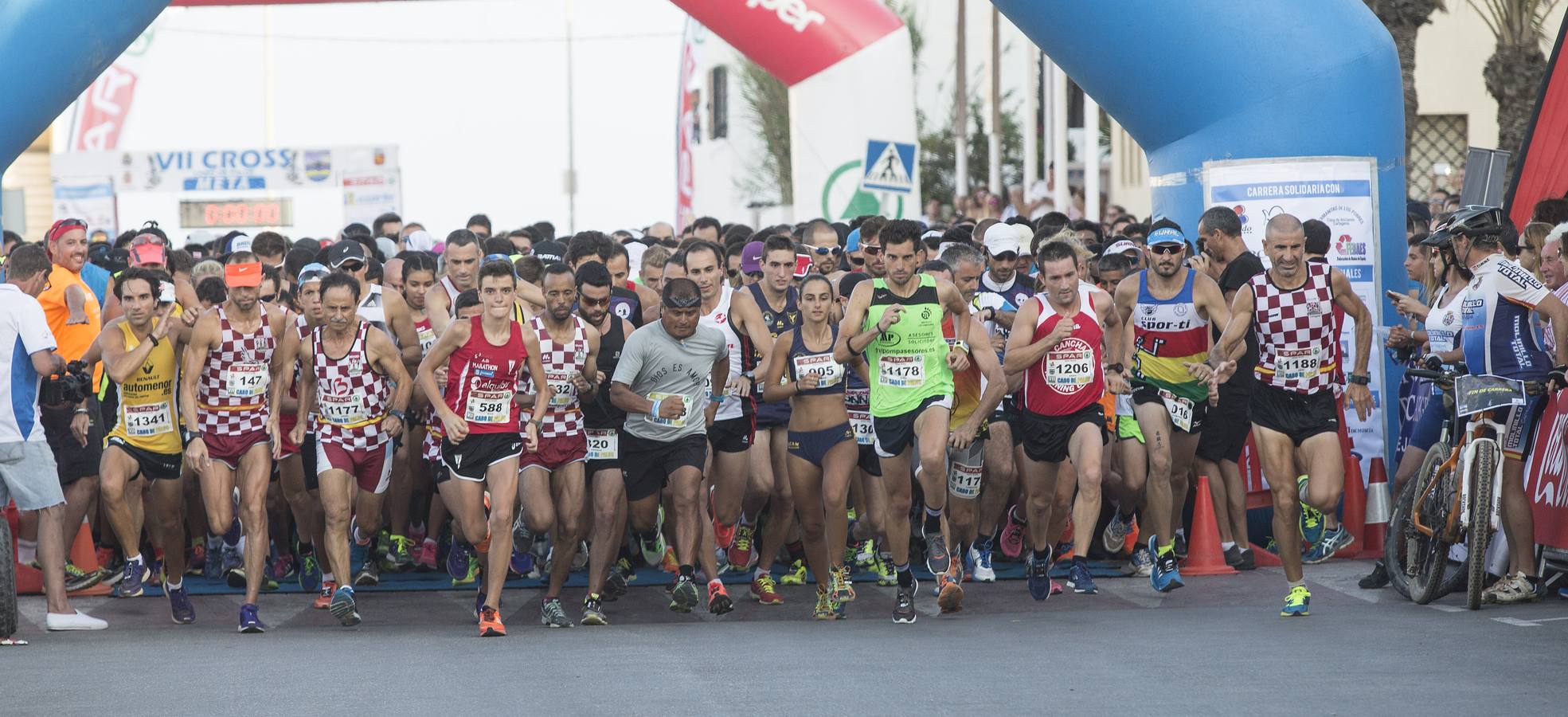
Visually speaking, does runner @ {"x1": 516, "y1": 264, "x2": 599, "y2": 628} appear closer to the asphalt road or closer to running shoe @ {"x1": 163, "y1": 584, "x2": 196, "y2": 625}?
the asphalt road

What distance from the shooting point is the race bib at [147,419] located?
1003 centimetres

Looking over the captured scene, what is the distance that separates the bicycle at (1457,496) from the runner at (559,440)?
160 inches

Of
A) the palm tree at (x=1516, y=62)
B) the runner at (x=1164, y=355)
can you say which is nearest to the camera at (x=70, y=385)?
the runner at (x=1164, y=355)

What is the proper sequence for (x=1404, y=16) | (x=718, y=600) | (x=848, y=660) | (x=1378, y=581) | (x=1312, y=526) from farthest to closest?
(x=1404, y=16) → (x=1312, y=526) → (x=1378, y=581) → (x=718, y=600) → (x=848, y=660)

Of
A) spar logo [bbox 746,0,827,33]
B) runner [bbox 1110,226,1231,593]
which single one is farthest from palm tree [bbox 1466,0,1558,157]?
runner [bbox 1110,226,1231,593]

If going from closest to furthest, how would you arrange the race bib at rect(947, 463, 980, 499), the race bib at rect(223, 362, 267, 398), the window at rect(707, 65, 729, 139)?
the race bib at rect(223, 362, 267, 398), the race bib at rect(947, 463, 980, 499), the window at rect(707, 65, 729, 139)

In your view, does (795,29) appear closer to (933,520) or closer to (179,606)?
(933,520)

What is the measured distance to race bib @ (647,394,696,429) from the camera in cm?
954

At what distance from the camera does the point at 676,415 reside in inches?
373

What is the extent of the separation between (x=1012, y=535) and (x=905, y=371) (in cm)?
240

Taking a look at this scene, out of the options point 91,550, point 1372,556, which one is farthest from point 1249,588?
point 91,550

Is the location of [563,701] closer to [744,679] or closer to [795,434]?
[744,679]

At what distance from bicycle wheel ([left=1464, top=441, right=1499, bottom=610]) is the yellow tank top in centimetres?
642

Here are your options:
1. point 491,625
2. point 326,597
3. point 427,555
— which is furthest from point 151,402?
point 491,625
